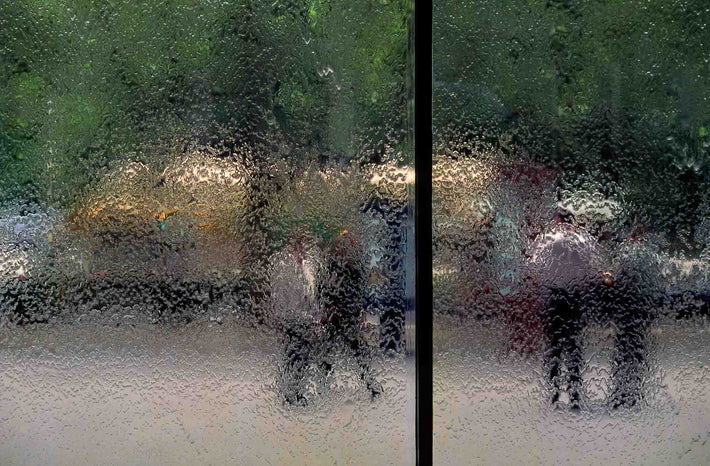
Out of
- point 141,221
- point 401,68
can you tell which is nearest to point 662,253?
point 401,68

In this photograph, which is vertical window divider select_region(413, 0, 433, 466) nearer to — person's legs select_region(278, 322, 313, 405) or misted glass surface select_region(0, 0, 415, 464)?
misted glass surface select_region(0, 0, 415, 464)

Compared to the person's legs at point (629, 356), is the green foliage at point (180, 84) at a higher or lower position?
higher

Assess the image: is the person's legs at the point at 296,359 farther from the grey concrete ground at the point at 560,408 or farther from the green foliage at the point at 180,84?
the green foliage at the point at 180,84

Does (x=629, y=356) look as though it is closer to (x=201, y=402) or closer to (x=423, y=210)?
(x=423, y=210)

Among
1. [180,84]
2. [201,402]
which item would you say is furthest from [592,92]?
[201,402]

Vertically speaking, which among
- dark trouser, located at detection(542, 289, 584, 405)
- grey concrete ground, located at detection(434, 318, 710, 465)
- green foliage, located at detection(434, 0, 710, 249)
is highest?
green foliage, located at detection(434, 0, 710, 249)

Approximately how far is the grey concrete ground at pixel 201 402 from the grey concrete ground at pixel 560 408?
0.14 m

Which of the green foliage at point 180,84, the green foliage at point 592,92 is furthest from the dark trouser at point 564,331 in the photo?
the green foliage at point 180,84

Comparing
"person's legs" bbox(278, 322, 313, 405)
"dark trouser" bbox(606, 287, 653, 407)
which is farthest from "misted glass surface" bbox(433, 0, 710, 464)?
"person's legs" bbox(278, 322, 313, 405)

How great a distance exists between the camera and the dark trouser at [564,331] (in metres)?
1.33

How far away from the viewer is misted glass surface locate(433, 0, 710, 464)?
1325 mm

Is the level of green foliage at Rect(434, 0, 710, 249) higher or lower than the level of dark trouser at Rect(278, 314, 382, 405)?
higher

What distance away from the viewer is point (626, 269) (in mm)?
1336

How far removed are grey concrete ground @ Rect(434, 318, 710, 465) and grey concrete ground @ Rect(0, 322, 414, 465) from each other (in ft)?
0.45
